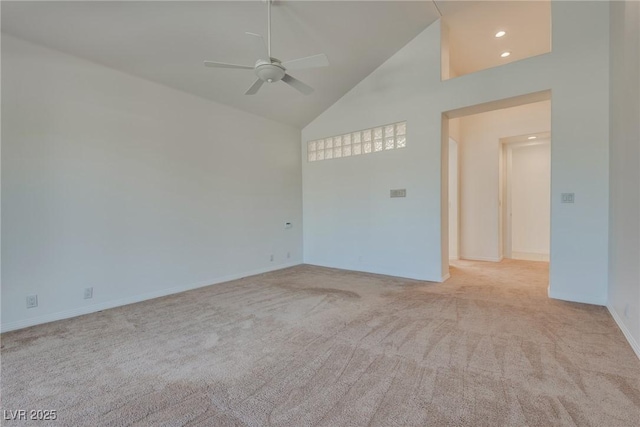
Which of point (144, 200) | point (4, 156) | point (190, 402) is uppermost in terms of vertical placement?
point (4, 156)

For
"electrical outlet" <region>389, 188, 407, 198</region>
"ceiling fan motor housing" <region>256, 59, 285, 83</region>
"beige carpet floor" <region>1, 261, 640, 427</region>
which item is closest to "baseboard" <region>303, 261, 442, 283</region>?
"beige carpet floor" <region>1, 261, 640, 427</region>

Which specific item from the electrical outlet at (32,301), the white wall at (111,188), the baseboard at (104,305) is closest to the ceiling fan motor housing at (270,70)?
the white wall at (111,188)

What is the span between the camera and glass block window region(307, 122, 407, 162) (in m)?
4.68

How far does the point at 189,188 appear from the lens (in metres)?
4.18

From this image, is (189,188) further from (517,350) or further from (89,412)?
(517,350)

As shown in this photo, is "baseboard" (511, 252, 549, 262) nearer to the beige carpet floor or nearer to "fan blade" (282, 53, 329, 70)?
the beige carpet floor

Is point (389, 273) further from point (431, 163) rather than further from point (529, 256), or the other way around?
point (529, 256)

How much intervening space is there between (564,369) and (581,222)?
2147 mm

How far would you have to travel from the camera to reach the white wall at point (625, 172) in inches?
89.3

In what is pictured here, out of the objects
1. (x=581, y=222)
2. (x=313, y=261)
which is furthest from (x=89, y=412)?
(x=581, y=222)

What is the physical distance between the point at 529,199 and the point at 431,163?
4.17 meters

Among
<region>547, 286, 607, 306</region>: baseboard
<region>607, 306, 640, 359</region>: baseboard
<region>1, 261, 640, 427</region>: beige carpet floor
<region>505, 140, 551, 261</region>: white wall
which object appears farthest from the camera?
<region>505, 140, 551, 261</region>: white wall

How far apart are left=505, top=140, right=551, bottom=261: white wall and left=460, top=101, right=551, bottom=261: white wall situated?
0.83m

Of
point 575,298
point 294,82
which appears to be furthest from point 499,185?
point 294,82
